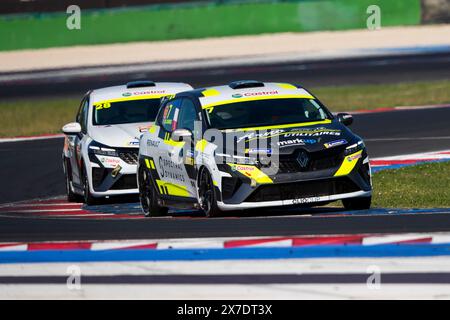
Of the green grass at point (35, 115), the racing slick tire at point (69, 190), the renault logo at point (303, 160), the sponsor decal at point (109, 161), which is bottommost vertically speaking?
the green grass at point (35, 115)

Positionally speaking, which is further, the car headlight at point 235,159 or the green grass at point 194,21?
the green grass at point 194,21

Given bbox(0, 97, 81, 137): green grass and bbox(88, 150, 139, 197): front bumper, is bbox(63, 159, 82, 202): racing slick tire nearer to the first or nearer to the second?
bbox(88, 150, 139, 197): front bumper

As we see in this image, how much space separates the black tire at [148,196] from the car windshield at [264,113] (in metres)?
1.32

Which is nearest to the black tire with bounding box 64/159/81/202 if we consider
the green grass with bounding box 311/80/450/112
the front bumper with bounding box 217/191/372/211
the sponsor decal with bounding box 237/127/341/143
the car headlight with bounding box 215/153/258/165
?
the sponsor decal with bounding box 237/127/341/143

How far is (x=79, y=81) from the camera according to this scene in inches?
1481

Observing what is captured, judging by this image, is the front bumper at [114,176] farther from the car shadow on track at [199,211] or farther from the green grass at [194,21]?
the green grass at [194,21]

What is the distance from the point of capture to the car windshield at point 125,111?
684 inches

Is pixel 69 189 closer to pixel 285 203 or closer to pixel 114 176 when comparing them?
pixel 114 176

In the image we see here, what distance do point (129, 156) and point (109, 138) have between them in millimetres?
453

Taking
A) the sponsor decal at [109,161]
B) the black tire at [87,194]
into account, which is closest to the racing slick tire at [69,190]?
the black tire at [87,194]

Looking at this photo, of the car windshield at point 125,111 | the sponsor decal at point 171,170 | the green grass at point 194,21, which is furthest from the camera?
the green grass at point 194,21

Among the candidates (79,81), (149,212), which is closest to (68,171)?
(149,212)

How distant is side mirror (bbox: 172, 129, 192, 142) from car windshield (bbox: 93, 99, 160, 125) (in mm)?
3329

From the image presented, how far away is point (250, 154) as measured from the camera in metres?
13.0
